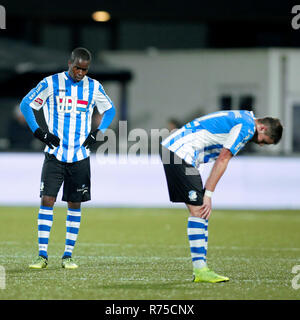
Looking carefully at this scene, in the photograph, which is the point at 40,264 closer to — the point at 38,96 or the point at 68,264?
the point at 68,264

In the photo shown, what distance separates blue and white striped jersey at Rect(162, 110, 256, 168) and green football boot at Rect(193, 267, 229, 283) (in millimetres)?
909

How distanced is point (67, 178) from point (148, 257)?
1483 mm

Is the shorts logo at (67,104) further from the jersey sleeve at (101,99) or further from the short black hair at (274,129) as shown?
the short black hair at (274,129)

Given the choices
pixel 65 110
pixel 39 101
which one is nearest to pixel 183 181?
pixel 65 110

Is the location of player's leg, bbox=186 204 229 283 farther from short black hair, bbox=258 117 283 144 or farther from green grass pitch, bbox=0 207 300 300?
short black hair, bbox=258 117 283 144

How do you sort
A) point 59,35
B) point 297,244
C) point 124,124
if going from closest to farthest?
point 297,244 < point 124,124 < point 59,35

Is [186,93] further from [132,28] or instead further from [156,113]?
[132,28]

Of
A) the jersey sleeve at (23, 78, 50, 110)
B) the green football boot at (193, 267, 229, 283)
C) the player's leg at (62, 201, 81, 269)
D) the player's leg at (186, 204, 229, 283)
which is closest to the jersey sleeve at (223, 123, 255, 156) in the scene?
the player's leg at (186, 204, 229, 283)

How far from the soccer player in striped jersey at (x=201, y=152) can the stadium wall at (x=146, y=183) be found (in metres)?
9.29

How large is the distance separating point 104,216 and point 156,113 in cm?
1173

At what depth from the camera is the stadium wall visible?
16359 mm

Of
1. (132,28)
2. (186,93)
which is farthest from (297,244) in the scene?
(132,28)

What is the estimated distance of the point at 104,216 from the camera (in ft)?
48.5

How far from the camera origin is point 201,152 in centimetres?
711
